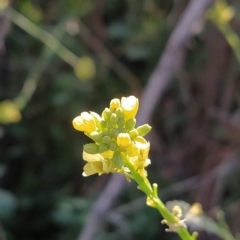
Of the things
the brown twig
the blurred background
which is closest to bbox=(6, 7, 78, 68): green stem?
the blurred background

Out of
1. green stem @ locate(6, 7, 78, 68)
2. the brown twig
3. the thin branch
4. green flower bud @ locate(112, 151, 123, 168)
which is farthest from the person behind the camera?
the thin branch

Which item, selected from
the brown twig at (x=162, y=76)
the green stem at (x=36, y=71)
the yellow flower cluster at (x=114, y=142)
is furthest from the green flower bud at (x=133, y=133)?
the green stem at (x=36, y=71)

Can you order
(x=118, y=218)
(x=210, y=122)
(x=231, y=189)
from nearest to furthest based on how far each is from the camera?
(x=118, y=218) < (x=231, y=189) < (x=210, y=122)

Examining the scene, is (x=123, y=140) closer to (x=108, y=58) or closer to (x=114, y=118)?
(x=114, y=118)

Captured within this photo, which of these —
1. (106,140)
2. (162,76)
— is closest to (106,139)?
(106,140)

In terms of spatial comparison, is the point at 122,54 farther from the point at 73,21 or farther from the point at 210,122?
the point at 210,122

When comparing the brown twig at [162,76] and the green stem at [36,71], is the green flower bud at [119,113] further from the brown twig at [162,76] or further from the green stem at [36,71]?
the green stem at [36,71]

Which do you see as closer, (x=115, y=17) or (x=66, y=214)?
(x=66, y=214)

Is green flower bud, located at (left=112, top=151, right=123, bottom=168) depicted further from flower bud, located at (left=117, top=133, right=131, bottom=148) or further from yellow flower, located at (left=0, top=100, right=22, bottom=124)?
yellow flower, located at (left=0, top=100, right=22, bottom=124)

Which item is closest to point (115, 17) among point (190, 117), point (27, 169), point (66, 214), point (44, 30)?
point (44, 30)
